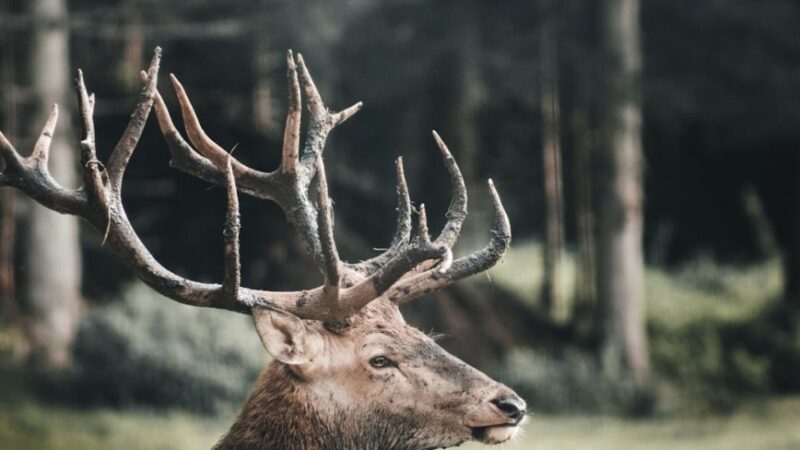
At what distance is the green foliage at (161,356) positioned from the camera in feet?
43.4

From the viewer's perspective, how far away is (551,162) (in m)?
17.8

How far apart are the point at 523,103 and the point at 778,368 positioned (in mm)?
5256

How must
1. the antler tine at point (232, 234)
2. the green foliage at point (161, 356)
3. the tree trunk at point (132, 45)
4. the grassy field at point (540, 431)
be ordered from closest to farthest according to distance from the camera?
the antler tine at point (232, 234)
the grassy field at point (540, 431)
the green foliage at point (161, 356)
the tree trunk at point (132, 45)

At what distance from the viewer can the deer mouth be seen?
5152mm

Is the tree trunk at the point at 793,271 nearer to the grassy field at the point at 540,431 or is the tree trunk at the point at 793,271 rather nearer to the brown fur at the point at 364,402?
the grassy field at the point at 540,431

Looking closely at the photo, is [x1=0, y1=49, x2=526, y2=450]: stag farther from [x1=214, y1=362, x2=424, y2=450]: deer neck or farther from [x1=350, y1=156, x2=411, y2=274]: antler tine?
[x1=350, y1=156, x2=411, y2=274]: antler tine

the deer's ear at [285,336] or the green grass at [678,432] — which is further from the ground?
the green grass at [678,432]

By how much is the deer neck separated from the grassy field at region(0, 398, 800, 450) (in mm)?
5442

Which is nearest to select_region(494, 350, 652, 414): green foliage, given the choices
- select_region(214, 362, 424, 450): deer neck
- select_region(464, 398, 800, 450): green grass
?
select_region(464, 398, 800, 450): green grass

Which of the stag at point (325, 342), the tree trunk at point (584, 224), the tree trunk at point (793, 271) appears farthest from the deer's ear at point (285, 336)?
the tree trunk at point (793, 271)

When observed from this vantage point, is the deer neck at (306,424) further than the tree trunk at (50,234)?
No

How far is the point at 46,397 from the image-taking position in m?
13.0

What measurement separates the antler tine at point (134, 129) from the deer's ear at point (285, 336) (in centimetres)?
79

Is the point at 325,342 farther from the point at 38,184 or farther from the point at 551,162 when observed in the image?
the point at 551,162
